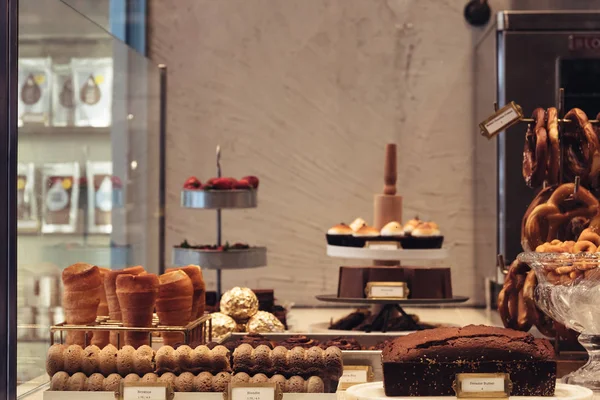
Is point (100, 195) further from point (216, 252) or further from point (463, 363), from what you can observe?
point (463, 363)

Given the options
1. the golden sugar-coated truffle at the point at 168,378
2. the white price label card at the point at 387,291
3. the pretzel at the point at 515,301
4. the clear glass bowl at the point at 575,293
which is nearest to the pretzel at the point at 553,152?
the pretzel at the point at 515,301

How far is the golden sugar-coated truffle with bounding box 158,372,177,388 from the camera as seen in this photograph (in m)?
1.55

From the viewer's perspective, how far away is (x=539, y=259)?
1.71m

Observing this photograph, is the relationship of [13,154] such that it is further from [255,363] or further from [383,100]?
[383,100]

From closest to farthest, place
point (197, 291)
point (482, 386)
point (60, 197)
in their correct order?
point (482, 386) → point (197, 291) → point (60, 197)

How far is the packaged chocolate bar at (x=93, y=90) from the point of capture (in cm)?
260

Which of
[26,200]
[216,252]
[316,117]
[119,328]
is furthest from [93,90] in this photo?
[316,117]

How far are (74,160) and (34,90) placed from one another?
47 cm

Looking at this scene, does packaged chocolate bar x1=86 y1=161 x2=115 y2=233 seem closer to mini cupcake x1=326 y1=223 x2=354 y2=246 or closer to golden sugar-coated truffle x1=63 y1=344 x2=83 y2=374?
mini cupcake x1=326 y1=223 x2=354 y2=246

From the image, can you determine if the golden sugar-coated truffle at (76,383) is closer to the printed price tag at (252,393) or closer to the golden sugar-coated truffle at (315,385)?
the printed price tag at (252,393)

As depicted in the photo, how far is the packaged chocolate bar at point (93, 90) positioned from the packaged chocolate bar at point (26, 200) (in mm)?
512

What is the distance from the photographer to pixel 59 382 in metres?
1.60

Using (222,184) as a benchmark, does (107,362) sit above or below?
below

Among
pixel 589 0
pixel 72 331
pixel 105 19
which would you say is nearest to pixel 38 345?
pixel 72 331
